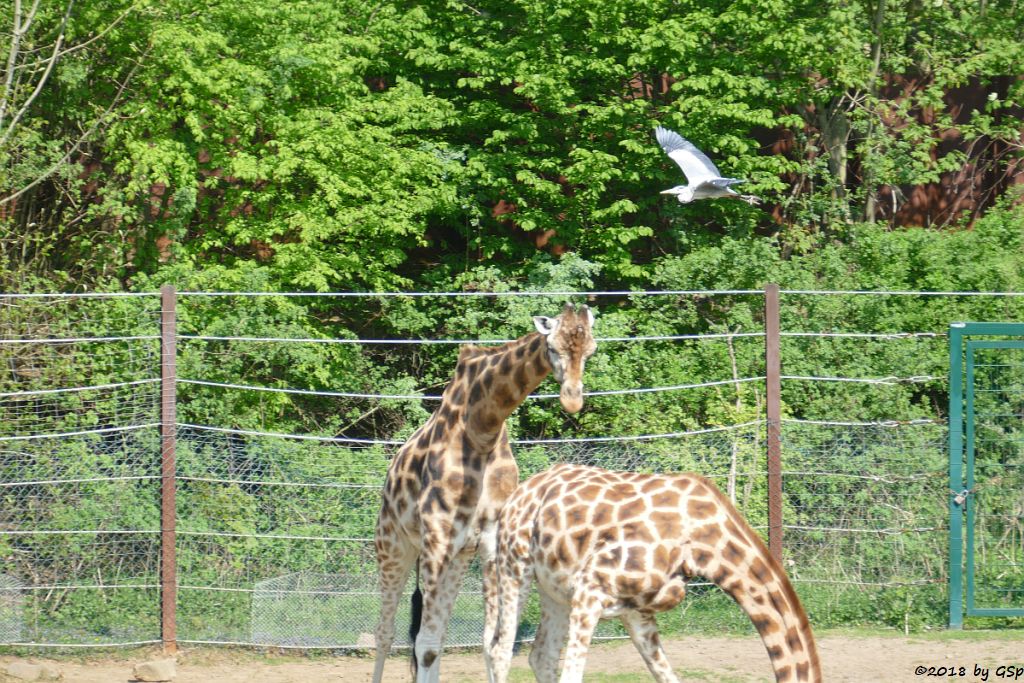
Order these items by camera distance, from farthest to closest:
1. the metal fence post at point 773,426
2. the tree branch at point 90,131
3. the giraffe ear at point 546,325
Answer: the tree branch at point 90,131 → the metal fence post at point 773,426 → the giraffe ear at point 546,325

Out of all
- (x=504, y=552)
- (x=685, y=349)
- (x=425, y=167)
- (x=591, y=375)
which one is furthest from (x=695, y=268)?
(x=504, y=552)

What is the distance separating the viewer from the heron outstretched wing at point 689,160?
10.2 m

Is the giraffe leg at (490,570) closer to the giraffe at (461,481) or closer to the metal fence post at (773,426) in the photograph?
the giraffe at (461,481)

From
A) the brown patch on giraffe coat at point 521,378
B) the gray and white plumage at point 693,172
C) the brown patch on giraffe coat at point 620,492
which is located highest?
the gray and white plumage at point 693,172

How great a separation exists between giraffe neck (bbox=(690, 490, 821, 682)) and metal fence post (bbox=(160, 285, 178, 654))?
13.7ft

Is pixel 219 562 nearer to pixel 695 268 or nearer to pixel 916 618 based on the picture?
pixel 916 618

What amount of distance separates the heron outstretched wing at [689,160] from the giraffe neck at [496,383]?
449 cm

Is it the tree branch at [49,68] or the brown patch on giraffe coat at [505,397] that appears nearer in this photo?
the brown patch on giraffe coat at [505,397]

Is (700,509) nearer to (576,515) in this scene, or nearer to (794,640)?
(576,515)

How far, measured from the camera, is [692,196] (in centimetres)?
1009

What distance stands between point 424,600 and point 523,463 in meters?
2.56

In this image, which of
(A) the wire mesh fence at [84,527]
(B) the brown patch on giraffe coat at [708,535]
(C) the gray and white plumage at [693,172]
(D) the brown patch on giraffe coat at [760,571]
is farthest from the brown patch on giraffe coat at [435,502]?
(C) the gray and white plumage at [693,172]

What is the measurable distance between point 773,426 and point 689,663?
1.74 metres

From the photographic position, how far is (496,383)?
19.5ft
